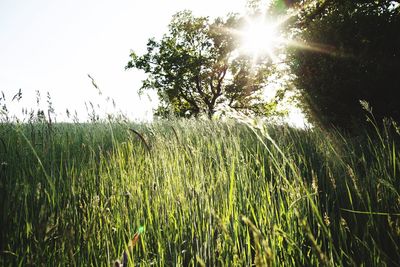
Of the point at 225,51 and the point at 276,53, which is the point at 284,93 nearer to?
the point at 276,53

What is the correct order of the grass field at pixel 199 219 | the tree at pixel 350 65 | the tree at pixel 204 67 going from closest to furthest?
the grass field at pixel 199 219
the tree at pixel 350 65
the tree at pixel 204 67

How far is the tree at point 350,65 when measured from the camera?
16.8 ft

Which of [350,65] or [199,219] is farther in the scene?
[350,65]

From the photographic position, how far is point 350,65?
210 inches

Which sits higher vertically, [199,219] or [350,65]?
[350,65]

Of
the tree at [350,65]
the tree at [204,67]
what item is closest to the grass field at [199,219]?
the tree at [350,65]

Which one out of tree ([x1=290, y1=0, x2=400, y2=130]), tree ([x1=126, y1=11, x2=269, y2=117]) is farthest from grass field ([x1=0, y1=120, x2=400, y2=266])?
tree ([x1=126, y1=11, x2=269, y2=117])

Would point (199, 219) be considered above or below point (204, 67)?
below

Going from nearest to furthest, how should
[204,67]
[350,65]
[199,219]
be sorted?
[199,219] < [350,65] < [204,67]

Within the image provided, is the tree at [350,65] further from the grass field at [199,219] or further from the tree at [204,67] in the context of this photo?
the tree at [204,67]

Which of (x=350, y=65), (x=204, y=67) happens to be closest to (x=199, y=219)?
(x=350, y=65)

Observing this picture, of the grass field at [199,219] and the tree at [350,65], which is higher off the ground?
the tree at [350,65]

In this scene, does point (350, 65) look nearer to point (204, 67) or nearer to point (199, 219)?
point (199, 219)

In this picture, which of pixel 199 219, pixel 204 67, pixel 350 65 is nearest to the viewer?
pixel 199 219
